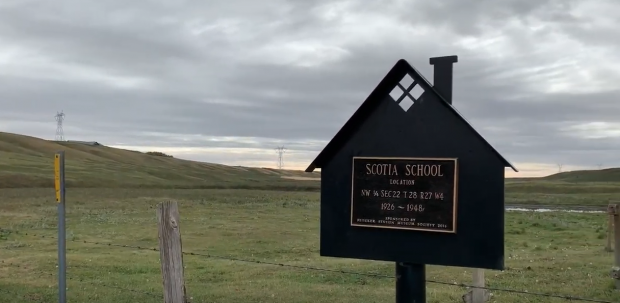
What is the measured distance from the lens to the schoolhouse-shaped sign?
555cm

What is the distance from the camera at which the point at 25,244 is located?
1983cm

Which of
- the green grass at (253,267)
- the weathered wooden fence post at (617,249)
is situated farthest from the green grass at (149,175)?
the weathered wooden fence post at (617,249)

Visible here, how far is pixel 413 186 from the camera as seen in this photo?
5879 millimetres

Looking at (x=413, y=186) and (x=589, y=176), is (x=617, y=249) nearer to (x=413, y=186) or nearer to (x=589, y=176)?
(x=413, y=186)

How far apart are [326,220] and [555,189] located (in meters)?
107

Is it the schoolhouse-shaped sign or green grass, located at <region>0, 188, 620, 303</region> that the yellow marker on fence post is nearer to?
green grass, located at <region>0, 188, 620, 303</region>

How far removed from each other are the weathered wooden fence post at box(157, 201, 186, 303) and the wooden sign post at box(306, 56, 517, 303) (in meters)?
1.81

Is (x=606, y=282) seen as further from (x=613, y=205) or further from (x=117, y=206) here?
(x=117, y=206)

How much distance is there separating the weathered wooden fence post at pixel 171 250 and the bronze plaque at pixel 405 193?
2186 millimetres

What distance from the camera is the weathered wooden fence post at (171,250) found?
278 inches

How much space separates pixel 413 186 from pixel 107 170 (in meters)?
106

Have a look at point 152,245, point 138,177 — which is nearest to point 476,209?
point 152,245

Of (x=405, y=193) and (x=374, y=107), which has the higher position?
(x=374, y=107)

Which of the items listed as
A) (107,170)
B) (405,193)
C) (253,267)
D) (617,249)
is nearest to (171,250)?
(405,193)
